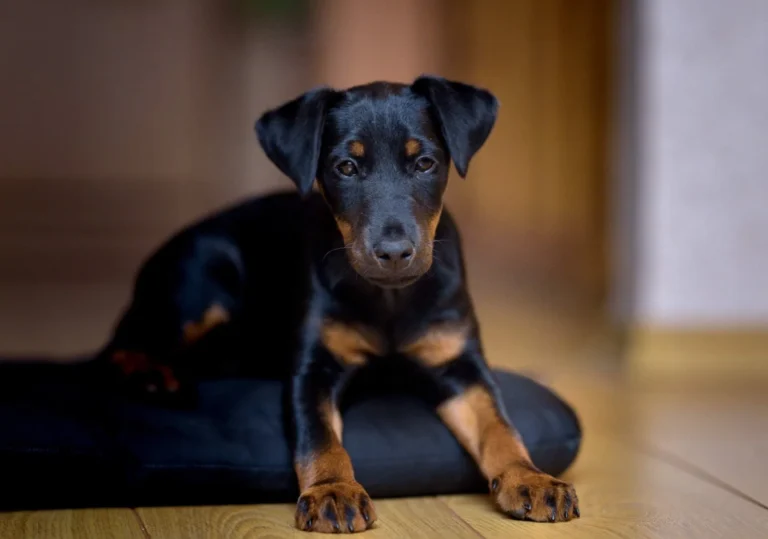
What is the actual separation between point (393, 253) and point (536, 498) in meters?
0.53

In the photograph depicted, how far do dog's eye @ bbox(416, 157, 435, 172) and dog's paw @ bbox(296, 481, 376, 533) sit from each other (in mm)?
680

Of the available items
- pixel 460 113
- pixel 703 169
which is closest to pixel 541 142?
pixel 703 169

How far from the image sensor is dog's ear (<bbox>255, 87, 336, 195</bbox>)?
2.28m

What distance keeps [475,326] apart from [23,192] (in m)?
3.60

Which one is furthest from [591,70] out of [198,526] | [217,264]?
[198,526]

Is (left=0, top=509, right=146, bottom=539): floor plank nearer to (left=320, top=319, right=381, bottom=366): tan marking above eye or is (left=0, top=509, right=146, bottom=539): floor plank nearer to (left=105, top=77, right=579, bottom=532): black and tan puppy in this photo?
(left=105, top=77, right=579, bottom=532): black and tan puppy

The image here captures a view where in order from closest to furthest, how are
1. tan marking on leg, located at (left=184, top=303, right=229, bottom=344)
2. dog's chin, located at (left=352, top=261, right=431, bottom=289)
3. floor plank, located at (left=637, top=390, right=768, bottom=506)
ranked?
dog's chin, located at (left=352, top=261, right=431, bottom=289), floor plank, located at (left=637, top=390, right=768, bottom=506), tan marking on leg, located at (left=184, top=303, right=229, bottom=344)

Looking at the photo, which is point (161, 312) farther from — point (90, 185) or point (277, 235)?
point (90, 185)

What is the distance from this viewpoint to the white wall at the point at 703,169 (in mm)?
4527

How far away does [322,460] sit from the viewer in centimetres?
211

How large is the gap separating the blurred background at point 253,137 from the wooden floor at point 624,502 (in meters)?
1.41

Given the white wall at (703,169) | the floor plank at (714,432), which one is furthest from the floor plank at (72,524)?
the white wall at (703,169)

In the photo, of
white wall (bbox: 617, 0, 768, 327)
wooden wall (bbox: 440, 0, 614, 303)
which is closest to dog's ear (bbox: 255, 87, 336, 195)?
white wall (bbox: 617, 0, 768, 327)

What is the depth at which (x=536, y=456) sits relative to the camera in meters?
2.42
